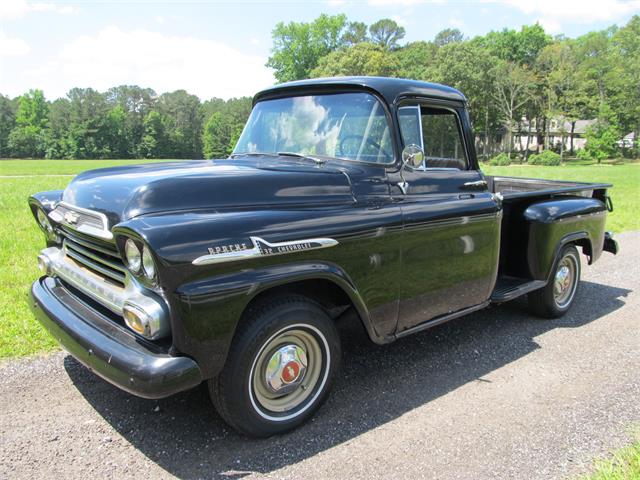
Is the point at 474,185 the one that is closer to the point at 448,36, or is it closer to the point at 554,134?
the point at 554,134

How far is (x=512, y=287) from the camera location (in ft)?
14.9

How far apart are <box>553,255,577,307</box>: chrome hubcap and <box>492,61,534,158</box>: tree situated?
5099 centimetres

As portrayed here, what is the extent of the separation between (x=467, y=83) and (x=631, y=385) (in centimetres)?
5012

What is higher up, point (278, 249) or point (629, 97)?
point (629, 97)

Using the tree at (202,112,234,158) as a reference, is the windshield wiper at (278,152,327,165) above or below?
below

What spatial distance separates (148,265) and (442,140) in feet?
8.95

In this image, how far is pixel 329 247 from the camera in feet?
9.37

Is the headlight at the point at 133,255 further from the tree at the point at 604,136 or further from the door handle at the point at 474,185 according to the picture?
the tree at the point at 604,136

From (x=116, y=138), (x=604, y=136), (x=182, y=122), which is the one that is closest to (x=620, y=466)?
(x=604, y=136)

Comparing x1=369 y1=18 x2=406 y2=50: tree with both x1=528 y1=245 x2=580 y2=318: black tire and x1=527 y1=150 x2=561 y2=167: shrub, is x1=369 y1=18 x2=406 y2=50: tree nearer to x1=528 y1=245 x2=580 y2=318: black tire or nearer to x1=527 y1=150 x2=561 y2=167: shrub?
x1=527 y1=150 x2=561 y2=167: shrub

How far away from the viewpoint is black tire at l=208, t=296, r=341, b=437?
2.58m

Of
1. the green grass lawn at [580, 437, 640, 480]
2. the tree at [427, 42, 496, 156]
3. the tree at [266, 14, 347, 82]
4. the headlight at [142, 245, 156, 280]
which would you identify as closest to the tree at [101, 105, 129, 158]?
the tree at [266, 14, 347, 82]

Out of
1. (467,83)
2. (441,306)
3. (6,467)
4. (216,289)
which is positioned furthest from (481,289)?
(467,83)

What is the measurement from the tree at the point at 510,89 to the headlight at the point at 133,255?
54.8 m
